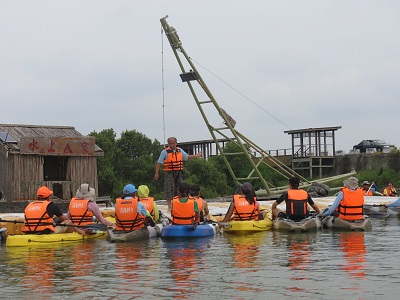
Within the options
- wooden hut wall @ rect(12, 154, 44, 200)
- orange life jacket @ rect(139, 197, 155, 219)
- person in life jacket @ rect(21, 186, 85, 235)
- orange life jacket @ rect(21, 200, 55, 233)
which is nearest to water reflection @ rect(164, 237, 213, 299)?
orange life jacket @ rect(139, 197, 155, 219)

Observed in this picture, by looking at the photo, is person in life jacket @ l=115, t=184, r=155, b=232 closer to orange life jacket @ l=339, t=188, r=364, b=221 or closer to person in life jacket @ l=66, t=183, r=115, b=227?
person in life jacket @ l=66, t=183, r=115, b=227

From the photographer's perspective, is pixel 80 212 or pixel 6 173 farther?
pixel 6 173

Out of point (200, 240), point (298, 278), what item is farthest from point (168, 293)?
point (200, 240)

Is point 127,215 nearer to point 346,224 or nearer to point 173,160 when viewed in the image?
point 173,160

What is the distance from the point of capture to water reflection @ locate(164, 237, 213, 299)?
10076 millimetres

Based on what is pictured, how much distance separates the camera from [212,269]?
1200cm

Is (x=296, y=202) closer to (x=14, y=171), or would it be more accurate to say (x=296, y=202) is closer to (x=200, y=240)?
(x=200, y=240)

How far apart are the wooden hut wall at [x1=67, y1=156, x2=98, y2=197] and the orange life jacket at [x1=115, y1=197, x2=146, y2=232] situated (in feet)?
38.4

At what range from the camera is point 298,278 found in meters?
10.8

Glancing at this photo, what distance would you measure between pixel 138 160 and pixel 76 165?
19.8m

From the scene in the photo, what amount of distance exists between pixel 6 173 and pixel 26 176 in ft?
2.64

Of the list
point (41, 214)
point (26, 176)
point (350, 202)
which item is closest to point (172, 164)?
point (350, 202)

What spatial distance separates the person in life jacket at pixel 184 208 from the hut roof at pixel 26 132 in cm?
1183

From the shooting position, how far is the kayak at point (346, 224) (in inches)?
746
